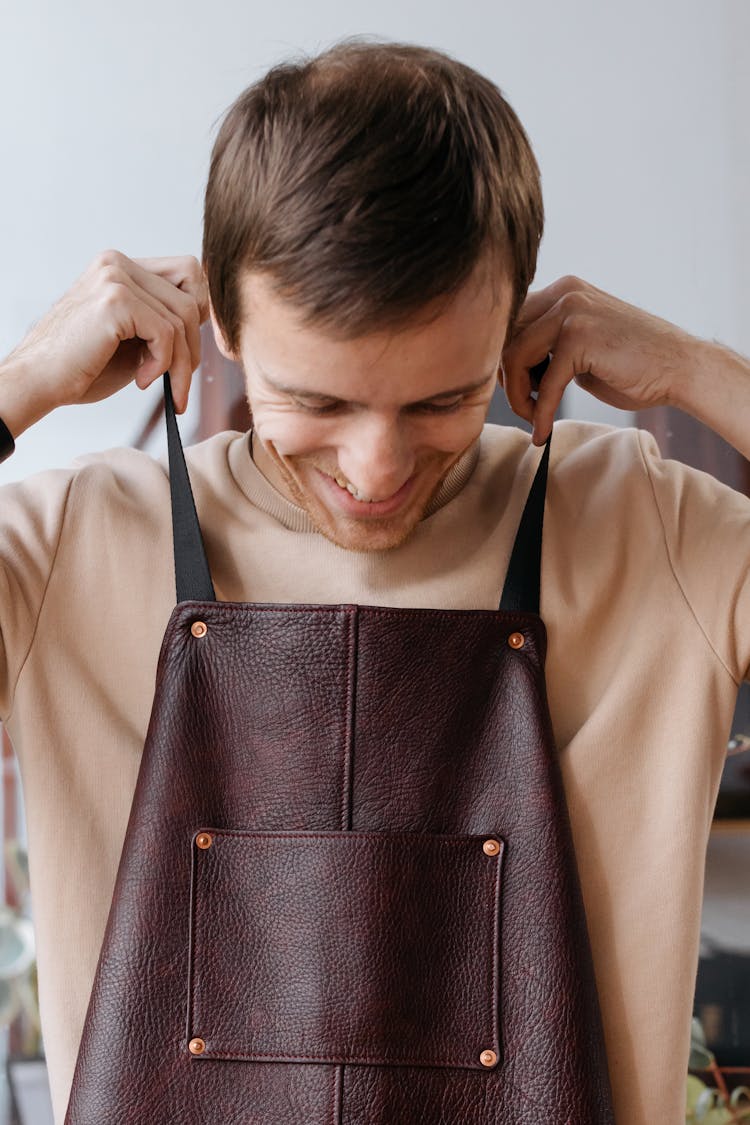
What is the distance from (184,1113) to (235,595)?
46 centimetres

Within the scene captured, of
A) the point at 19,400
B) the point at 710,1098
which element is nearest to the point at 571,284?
the point at 19,400

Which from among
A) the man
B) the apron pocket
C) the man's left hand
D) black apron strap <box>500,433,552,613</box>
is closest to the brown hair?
the man

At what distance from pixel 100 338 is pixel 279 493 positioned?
0.75 ft

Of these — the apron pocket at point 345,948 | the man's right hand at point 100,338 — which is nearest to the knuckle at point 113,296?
the man's right hand at point 100,338

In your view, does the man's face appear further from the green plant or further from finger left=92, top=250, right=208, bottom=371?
the green plant

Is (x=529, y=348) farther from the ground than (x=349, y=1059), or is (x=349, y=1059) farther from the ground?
(x=529, y=348)

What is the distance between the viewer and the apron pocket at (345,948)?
1.01 meters

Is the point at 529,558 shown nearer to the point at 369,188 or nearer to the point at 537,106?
the point at 369,188

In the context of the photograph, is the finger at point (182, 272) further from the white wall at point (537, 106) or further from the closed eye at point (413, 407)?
the white wall at point (537, 106)

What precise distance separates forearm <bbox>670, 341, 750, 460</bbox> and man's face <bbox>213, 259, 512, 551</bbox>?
233 mm

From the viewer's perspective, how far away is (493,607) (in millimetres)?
1176

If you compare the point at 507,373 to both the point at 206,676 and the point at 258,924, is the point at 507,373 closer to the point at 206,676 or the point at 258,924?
the point at 206,676

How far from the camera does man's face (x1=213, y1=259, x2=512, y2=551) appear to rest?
979mm

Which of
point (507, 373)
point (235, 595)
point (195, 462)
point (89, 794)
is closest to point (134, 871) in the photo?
point (89, 794)
